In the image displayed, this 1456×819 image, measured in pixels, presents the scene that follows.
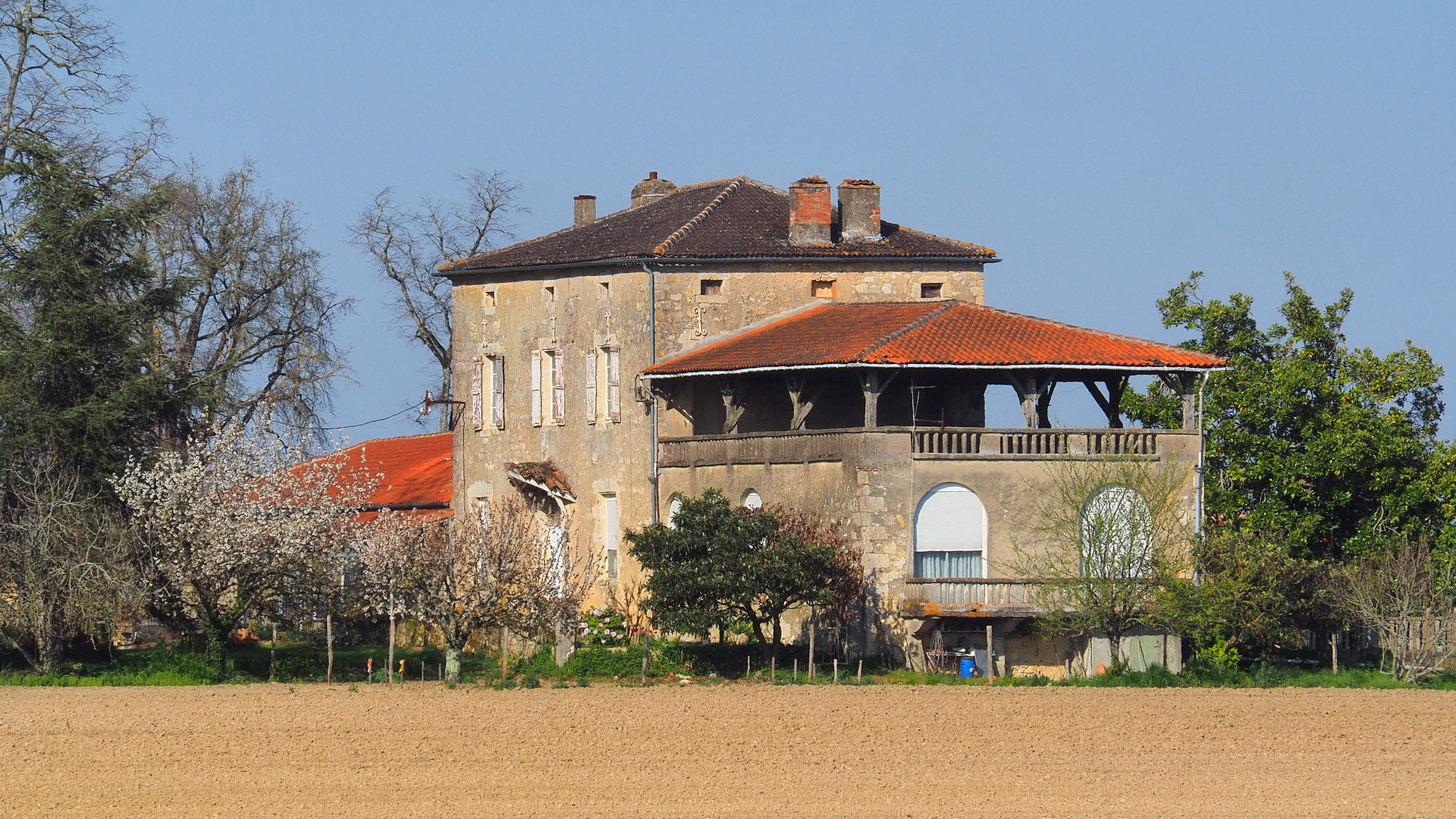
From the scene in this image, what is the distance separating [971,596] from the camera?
38094 mm

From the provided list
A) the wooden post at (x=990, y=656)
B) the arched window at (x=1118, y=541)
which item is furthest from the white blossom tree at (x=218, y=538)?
the arched window at (x=1118, y=541)

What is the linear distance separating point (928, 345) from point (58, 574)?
1607 cm

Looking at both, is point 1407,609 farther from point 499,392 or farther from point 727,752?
point 499,392

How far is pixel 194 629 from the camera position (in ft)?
129

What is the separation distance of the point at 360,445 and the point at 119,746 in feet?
103

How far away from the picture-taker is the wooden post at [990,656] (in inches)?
1474

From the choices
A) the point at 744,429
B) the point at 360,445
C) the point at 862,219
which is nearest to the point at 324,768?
the point at 744,429

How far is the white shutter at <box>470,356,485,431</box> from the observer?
1892 inches

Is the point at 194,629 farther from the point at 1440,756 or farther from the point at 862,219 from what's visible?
the point at 1440,756

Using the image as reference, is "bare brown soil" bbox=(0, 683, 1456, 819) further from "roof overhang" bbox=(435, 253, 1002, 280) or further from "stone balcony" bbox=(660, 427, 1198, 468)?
"roof overhang" bbox=(435, 253, 1002, 280)

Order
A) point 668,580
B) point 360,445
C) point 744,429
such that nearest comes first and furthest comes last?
point 668,580 < point 744,429 < point 360,445

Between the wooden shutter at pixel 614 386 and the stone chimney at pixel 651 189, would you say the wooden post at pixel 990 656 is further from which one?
the stone chimney at pixel 651 189

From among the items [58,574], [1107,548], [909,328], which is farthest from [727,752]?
[58,574]

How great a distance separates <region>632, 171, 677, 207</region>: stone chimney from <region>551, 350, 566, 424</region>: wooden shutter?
6.12m
